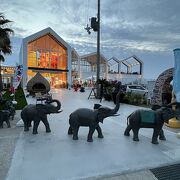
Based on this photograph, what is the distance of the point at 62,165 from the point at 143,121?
2494 mm

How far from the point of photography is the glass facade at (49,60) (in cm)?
3725

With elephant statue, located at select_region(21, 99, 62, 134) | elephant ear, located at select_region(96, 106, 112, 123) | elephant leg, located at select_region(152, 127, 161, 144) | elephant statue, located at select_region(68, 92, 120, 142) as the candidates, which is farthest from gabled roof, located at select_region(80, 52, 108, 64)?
elephant leg, located at select_region(152, 127, 161, 144)

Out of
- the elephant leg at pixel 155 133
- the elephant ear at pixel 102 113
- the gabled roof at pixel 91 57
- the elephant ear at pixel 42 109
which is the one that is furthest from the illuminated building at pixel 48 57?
the elephant leg at pixel 155 133

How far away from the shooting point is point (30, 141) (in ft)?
18.9

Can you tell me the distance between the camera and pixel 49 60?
3931 centimetres

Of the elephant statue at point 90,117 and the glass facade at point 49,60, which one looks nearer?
the elephant statue at point 90,117

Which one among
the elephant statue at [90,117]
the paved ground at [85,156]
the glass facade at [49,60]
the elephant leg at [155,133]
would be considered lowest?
the paved ground at [85,156]

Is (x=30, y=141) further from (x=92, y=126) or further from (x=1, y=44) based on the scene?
(x=1, y=44)

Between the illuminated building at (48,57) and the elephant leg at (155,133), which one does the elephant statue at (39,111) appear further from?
the illuminated building at (48,57)

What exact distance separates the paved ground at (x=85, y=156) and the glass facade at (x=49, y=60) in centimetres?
3206

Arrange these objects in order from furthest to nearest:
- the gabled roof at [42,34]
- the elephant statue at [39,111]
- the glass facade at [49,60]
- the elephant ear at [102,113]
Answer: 1. the glass facade at [49,60]
2. the gabled roof at [42,34]
3. the elephant statue at [39,111]
4. the elephant ear at [102,113]

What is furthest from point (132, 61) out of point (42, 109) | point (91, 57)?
point (42, 109)

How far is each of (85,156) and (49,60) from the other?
118ft

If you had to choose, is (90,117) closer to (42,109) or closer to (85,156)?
(85,156)
